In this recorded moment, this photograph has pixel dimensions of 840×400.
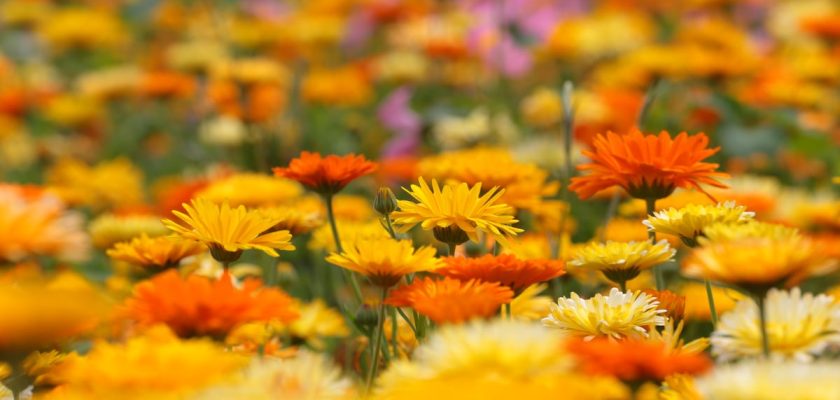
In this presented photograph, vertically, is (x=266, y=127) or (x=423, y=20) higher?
(x=423, y=20)

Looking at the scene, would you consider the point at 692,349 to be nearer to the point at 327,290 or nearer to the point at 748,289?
the point at 748,289

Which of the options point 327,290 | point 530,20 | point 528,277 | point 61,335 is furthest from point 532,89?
point 61,335

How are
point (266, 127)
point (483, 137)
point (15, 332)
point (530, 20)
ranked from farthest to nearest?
point (530, 20) → point (266, 127) → point (483, 137) → point (15, 332)

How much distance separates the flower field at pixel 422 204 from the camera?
58cm

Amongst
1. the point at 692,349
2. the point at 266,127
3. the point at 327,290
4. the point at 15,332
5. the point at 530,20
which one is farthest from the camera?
the point at 530,20

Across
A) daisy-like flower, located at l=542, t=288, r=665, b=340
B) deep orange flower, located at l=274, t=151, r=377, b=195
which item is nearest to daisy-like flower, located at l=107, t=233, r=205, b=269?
deep orange flower, located at l=274, t=151, r=377, b=195

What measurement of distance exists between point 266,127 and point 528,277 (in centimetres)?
160

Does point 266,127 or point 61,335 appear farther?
point 266,127

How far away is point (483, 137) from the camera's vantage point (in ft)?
6.00

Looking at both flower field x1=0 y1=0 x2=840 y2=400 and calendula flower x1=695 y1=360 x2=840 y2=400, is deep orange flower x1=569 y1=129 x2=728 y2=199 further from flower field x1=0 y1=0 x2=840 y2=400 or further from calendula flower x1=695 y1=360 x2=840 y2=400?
calendula flower x1=695 y1=360 x2=840 y2=400

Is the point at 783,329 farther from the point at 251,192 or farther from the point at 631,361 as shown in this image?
the point at 251,192

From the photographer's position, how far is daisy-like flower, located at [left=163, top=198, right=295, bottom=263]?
753 millimetres

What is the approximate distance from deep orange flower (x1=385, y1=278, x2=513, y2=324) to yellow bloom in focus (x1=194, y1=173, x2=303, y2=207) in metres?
0.51

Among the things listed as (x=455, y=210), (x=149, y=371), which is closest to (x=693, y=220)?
(x=455, y=210)
